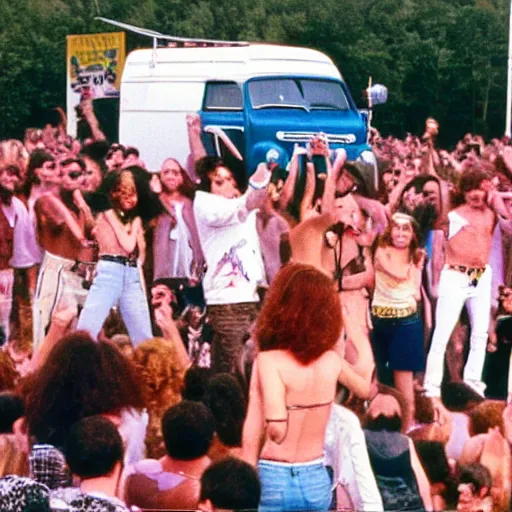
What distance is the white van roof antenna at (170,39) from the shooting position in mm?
5941

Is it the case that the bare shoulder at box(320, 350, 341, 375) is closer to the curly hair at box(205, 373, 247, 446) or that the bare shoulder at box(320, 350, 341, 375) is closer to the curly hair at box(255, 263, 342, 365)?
the curly hair at box(255, 263, 342, 365)

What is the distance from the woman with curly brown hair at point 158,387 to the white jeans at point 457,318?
38.5 inches

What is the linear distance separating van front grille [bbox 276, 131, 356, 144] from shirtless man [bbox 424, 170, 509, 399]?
0.50 meters

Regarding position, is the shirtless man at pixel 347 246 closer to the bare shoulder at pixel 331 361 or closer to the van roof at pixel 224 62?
the bare shoulder at pixel 331 361

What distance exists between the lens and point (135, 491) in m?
5.97

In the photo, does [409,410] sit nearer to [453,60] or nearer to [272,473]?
[272,473]

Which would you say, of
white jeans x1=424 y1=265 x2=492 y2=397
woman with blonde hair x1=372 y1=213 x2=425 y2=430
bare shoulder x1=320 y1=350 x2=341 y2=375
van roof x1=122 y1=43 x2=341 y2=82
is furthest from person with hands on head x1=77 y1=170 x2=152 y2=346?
white jeans x1=424 y1=265 x2=492 y2=397

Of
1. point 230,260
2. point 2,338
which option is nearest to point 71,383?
point 2,338

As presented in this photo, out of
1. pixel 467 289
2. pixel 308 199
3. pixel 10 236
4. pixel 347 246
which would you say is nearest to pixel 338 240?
pixel 347 246

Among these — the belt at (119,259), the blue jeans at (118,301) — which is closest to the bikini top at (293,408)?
the blue jeans at (118,301)

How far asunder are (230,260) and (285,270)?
0.76 ft

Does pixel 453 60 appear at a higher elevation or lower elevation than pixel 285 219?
higher

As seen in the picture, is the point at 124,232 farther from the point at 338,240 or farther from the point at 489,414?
the point at 489,414

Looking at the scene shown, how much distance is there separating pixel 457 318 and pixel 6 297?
69.0 inches
